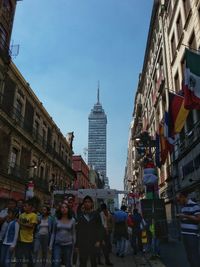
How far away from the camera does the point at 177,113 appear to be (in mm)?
12734

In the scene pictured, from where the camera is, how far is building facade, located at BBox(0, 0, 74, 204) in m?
23.3

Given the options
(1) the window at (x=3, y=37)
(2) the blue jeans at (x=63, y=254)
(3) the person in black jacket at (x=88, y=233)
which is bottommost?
(2) the blue jeans at (x=63, y=254)

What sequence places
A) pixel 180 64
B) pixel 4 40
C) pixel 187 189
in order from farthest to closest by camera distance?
pixel 4 40, pixel 180 64, pixel 187 189

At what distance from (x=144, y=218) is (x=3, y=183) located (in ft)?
46.6

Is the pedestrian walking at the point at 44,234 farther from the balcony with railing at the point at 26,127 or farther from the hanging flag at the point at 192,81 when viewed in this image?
the balcony with railing at the point at 26,127

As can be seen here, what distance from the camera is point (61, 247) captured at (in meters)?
5.88

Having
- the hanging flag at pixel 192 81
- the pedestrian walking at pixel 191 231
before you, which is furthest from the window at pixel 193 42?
the pedestrian walking at pixel 191 231

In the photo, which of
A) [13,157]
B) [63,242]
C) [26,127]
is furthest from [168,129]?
[26,127]

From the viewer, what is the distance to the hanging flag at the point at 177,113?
1235 cm

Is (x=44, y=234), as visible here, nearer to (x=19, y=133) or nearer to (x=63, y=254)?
(x=63, y=254)

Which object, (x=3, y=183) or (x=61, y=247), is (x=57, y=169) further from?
(x=61, y=247)

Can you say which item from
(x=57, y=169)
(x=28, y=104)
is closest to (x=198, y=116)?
(x=28, y=104)

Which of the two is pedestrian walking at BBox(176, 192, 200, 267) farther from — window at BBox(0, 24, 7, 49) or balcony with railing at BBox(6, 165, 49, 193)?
window at BBox(0, 24, 7, 49)

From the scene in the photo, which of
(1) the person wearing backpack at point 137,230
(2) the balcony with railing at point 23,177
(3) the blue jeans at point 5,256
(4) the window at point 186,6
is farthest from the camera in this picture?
(2) the balcony with railing at point 23,177
